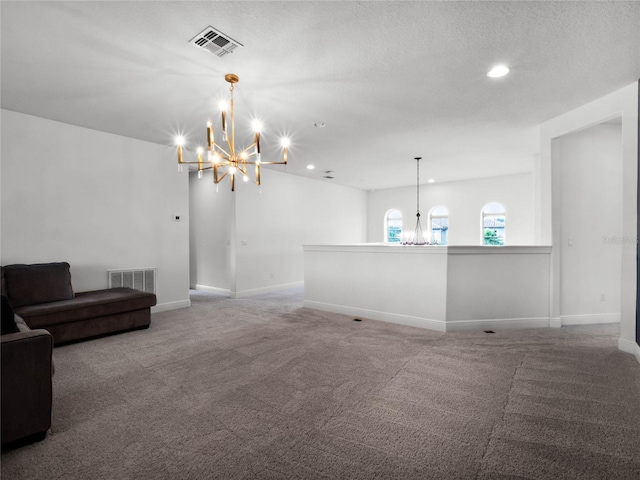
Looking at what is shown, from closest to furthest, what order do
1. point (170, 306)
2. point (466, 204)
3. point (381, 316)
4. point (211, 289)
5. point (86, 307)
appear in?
point (86, 307) < point (381, 316) < point (170, 306) < point (211, 289) < point (466, 204)

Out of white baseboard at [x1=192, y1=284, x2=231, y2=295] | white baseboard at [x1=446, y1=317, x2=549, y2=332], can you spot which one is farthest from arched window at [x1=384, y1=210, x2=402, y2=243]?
white baseboard at [x1=446, y1=317, x2=549, y2=332]

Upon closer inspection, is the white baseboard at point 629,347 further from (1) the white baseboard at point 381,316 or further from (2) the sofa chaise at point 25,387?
(2) the sofa chaise at point 25,387

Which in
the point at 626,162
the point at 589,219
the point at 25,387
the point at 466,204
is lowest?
the point at 25,387

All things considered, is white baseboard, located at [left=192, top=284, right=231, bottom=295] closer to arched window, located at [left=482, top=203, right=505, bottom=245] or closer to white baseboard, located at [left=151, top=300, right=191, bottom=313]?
white baseboard, located at [left=151, top=300, right=191, bottom=313]

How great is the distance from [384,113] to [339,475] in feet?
12.7

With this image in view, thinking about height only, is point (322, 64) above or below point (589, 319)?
above

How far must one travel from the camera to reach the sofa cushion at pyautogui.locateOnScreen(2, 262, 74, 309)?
3.83m

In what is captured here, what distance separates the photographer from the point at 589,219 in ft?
15.3

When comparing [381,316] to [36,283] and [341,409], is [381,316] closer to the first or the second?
[341,409]

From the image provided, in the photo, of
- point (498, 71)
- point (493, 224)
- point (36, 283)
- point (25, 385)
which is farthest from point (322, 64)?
point (493, 224)

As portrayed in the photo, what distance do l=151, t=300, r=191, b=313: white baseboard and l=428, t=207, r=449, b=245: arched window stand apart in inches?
268

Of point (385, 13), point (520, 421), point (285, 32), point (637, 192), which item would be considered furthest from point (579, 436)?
point (285, 32)

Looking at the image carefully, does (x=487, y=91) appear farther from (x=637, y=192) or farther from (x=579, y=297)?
(x=579, y=297)

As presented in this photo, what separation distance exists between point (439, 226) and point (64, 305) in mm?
8942
